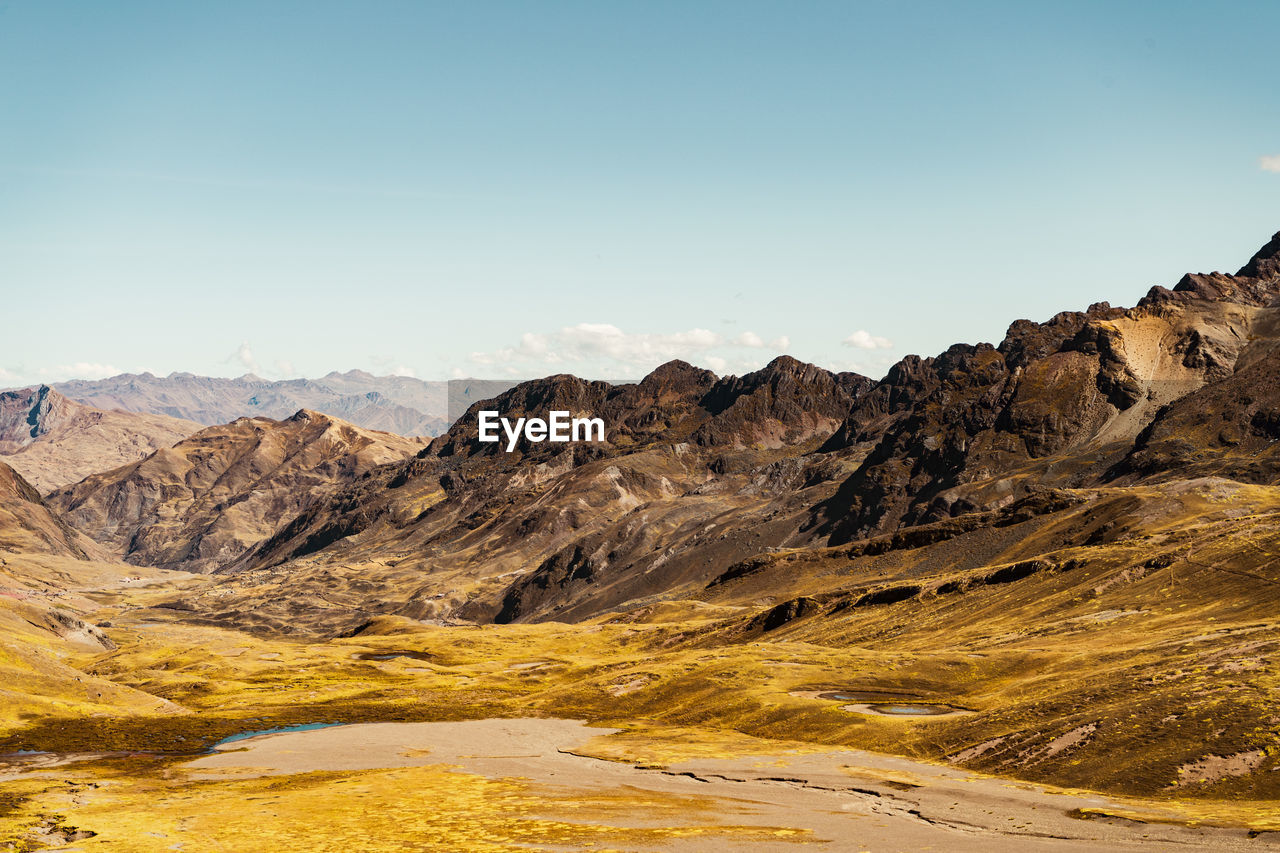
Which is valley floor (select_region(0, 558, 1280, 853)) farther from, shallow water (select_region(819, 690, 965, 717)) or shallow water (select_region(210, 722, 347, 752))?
shallow water (select_region(819, 690, 965, 717))

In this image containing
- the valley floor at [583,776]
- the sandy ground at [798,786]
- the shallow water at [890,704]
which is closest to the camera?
the sandy ground at [798,786]

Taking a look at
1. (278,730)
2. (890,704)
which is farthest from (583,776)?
(278,730)

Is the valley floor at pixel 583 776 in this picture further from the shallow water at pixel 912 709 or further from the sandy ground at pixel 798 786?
the shallow water at pixel 912 709

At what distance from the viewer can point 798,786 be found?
79062 mm


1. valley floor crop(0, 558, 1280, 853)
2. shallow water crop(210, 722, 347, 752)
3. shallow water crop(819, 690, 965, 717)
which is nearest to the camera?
valley floor crop(0, 558, 1280, 853)

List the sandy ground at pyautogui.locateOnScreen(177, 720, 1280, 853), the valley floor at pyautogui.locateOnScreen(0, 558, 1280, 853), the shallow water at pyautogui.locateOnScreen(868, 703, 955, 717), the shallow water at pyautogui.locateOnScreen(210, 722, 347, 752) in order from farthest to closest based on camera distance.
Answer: the shallow water at pyautogui.locateOnScreen(210, 722, 347, 752)
the shallow water at pyautogui.locateOnScreen(868, 703, 955, 717)
the valley floor at pyautogui.locateOnScreen(0, 558, 1280, 853)
the sandy ground at pyautogui.locateOnScreen(177, 720, 1280, 853)

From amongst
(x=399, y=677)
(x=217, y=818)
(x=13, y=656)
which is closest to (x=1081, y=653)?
(x=217, y=818)

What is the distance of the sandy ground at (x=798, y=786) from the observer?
191 ft

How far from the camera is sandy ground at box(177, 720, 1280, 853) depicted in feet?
191

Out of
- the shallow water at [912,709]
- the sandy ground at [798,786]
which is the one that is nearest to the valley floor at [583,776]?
the sandy ground at [798,786]

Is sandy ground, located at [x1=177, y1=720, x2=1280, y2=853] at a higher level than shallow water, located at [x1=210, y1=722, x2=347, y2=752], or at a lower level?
higher

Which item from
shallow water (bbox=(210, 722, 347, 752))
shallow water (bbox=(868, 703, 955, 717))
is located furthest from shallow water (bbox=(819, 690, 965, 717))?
shallow water (bbox=(210, 722, 347, 752))

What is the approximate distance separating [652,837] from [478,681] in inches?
4578

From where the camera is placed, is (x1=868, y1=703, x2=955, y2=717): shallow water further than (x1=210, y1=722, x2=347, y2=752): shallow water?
No
